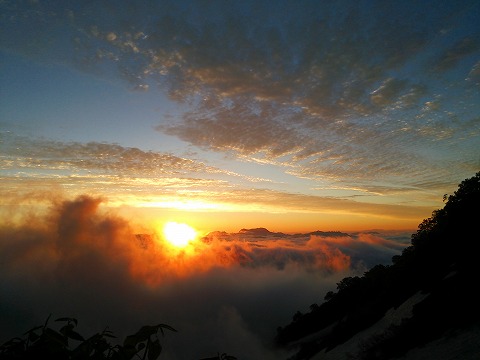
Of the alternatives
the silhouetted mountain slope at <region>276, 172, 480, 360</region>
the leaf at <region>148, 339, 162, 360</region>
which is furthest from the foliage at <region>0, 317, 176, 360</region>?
the silhouetted mountain slope at <region>276, 172, 480, 360</region>

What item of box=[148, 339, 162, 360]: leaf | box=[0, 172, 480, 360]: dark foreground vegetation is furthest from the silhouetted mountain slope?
box=[148, 339, 162, 360]: leaf

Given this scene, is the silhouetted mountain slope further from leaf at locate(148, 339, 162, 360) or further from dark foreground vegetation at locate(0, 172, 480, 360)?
leaf at locate(148, 339, 162, 360)

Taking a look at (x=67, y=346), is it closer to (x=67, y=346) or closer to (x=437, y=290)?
(x=67, y=346)

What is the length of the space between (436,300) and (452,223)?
19554 mm

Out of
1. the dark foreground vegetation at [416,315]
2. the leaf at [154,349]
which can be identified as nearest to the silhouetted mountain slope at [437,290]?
the dark foreground vegetation at [416,315]

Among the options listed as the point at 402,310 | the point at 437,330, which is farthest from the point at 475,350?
the point at 402,310

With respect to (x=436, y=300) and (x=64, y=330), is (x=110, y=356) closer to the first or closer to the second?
(x=64, y=330)

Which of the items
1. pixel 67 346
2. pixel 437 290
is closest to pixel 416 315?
pixel 437 290

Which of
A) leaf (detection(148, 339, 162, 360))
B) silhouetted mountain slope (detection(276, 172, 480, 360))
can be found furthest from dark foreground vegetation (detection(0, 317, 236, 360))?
silhouetted mountain slope (detection(276, 172, 480, 360))

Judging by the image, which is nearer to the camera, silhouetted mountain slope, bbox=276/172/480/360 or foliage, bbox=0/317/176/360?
foliage, bbox=0/317/176/360

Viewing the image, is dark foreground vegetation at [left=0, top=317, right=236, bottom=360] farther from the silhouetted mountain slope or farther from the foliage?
the silhouetted mountain slope

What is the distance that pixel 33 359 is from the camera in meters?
2.39

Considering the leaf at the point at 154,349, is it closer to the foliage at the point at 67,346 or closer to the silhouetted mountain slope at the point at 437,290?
the foliage at the point at 67,346

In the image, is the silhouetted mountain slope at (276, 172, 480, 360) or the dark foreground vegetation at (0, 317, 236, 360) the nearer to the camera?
the dark foreground vegetation at (0, 317, 236, 360)
